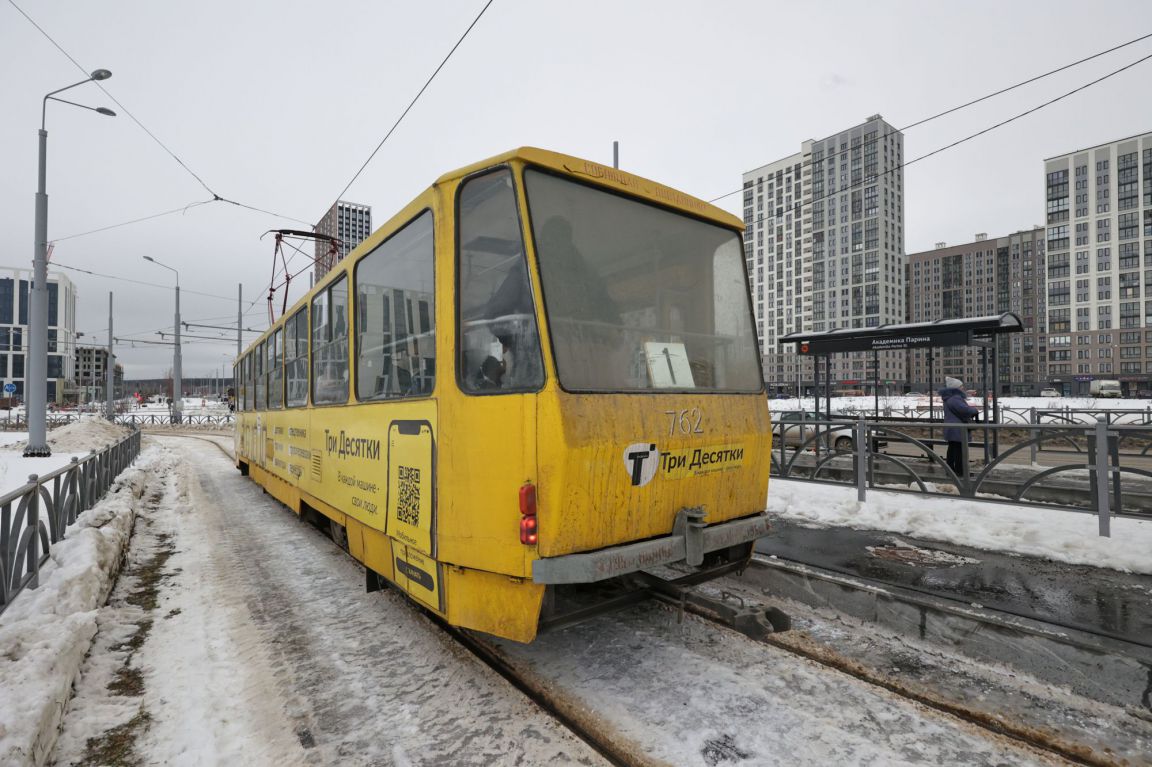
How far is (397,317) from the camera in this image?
4.14 meters

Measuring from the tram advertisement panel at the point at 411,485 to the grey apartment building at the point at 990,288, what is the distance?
128 meters

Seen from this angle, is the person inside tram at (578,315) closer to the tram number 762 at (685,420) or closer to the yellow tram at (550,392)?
the yellow tram at (550,392)

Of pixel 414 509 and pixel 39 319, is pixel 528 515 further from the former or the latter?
pixel 39 319

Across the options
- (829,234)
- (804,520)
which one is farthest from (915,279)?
(804,520)

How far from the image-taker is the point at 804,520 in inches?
303

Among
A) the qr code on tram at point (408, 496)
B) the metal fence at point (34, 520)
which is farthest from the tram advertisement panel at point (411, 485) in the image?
the metal fence at point (34, 520)

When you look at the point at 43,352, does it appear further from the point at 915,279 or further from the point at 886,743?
the point at 915,279

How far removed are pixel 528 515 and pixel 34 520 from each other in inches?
168

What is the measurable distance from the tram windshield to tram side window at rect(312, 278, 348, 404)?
2.62m

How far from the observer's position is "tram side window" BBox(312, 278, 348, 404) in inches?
204

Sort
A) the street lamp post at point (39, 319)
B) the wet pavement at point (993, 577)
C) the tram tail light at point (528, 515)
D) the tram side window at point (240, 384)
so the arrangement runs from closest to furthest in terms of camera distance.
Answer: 1. the tram tail light at point (528, 515)
2. the wet pavement at point (993, 577)
3. the tram side window at point (240, 384)
4. the street lamp post at point (39, 319)

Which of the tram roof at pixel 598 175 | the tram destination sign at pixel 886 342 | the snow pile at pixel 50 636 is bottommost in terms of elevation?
the snow pile at pixel 50 636

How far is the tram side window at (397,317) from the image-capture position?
3695mm

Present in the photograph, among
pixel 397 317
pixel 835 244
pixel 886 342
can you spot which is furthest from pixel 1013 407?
pixel 835 244
